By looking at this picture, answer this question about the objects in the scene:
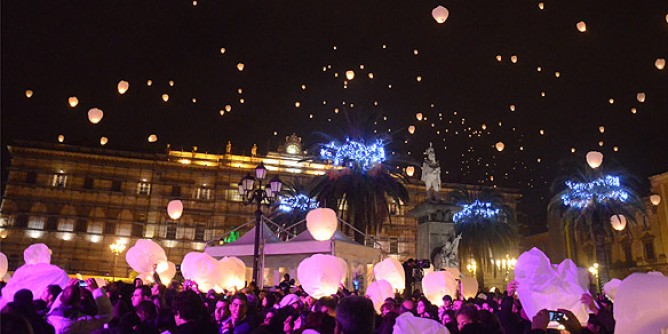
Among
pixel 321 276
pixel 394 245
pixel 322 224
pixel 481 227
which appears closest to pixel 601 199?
pixel 481 227

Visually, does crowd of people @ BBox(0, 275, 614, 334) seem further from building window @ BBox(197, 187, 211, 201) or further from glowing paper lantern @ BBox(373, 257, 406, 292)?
building window @ BBox(197, 187, 211, 201)

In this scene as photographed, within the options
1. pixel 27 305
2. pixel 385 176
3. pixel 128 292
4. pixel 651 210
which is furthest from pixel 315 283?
pixel 651 210

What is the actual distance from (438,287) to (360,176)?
14.3 m

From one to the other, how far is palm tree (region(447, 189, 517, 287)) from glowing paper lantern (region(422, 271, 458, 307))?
25.4m

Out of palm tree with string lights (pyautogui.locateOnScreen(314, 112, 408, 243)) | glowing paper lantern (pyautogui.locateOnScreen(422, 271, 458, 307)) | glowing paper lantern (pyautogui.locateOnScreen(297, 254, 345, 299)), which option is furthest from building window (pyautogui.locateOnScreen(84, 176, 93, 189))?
glowing paper lantern (pyautogui.locateOnScreen(297, 254, 345, 299))

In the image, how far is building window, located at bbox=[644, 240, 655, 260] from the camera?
4494 centimetres

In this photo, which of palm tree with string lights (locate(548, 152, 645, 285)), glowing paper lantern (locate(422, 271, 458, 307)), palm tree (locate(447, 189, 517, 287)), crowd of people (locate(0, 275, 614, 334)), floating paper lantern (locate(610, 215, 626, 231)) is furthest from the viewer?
palm tree (locate(447, 189, 517, 287))

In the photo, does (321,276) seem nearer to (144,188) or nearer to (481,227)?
(481,227)

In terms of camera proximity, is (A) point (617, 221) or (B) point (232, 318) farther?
(A) point (617, 221)

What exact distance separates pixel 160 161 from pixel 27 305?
56224 millimetres

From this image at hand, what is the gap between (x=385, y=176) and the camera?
88.5 ft

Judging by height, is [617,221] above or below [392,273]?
above

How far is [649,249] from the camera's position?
149 ft

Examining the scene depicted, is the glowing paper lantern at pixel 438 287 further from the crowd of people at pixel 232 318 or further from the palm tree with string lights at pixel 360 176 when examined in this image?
the palm tree with string lights at pixel 360 176
